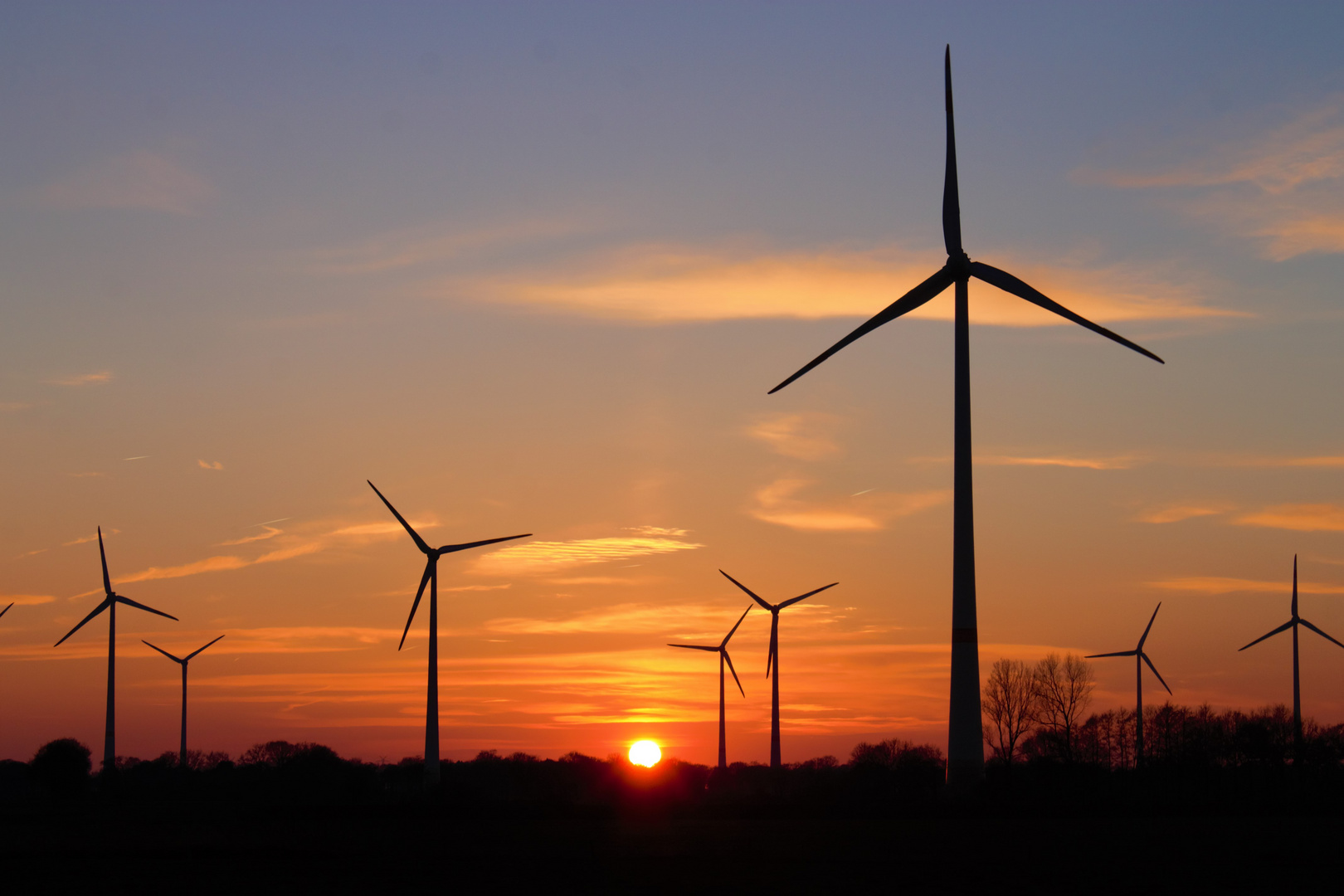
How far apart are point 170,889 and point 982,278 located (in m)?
46.8

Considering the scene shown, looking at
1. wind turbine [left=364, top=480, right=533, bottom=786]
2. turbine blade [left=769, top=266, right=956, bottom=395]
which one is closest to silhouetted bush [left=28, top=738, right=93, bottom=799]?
wind turbine [left=364, top=480, right=533, bottom=786]

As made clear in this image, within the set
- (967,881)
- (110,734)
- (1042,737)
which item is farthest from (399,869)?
(1042,737)

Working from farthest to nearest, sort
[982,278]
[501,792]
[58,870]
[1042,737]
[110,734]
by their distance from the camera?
[501,792] < [1042,737] < [110,734] < [982,278] < [58,870]

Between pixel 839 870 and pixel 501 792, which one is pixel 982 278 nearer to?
pixel 839 870

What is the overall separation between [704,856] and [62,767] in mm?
113245

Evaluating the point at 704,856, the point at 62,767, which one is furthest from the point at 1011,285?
the point at 62,767

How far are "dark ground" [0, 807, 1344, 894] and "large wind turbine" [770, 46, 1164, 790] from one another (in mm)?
3995

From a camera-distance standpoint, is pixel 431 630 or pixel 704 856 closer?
pixel 704 856

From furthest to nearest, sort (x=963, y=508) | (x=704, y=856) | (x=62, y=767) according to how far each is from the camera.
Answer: (x=62, y=767) → (x=963, y=508) → (x=704, y=856)

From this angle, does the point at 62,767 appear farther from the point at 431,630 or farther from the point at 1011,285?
the point at 1011,285

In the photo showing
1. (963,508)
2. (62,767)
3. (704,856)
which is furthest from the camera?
(62,767)

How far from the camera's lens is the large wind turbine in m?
61.4

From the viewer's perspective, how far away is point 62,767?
145125 millimetres

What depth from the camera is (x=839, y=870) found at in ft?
158
